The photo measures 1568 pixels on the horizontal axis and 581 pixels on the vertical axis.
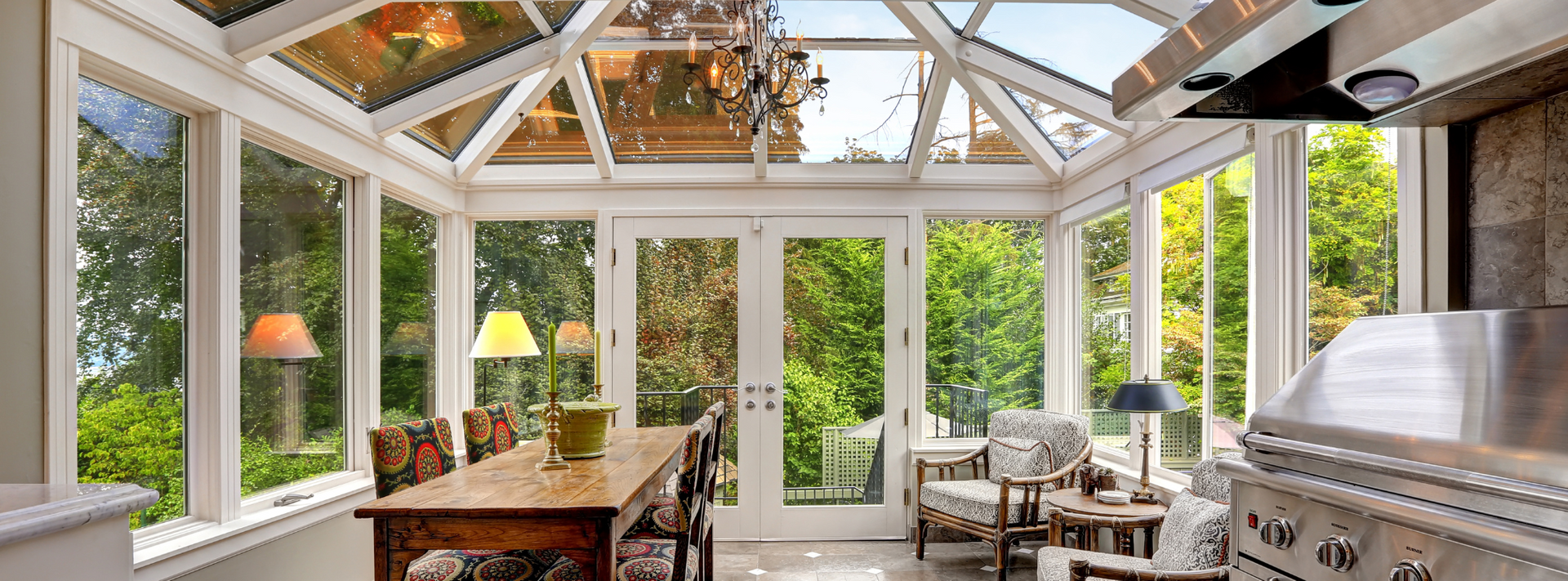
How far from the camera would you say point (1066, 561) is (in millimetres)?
2898

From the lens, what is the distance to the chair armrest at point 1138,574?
233cm

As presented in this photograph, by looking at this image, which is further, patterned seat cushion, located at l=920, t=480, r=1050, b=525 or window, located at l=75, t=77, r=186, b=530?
patterned seat cushion, located at l=920, t=480, r=1050, b=525

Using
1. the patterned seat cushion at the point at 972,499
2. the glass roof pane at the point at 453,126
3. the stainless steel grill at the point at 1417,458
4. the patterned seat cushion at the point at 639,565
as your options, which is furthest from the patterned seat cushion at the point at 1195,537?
the glass roof pane at the point at 453,126

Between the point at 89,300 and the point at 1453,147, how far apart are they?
3459mm

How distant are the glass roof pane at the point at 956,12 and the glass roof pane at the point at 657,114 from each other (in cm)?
117

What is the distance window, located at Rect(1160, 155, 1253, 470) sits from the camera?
3.13 meters

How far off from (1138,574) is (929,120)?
2654 mm

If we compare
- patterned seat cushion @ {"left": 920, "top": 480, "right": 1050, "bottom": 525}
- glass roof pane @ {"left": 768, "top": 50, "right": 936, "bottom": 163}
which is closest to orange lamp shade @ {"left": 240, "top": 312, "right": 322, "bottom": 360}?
glass roof pane @ {"left": 768, "top": 50, "right": 936, "bottom": 163}

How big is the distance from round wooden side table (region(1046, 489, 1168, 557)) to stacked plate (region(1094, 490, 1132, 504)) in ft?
0.05

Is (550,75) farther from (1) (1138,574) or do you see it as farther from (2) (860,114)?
(1) (1138,574)

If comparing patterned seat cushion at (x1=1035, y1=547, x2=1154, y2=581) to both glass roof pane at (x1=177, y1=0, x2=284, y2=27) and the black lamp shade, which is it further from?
glass roof pane at (x1=177, y1=0, x2=284, y2=27)

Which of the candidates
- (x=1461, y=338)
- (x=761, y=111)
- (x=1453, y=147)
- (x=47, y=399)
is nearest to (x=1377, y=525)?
(x=1461, y=338)

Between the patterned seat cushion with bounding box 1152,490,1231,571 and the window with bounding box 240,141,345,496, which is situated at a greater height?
the window with bounding box 240,141,345,496

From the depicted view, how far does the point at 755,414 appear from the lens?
4.81 meters
